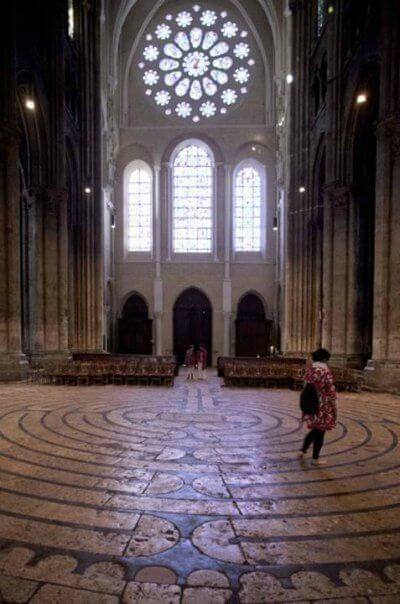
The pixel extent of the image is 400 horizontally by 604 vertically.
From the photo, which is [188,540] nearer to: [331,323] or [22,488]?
[22,488]

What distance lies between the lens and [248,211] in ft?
104

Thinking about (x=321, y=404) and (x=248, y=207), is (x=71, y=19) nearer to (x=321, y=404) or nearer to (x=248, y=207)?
(x=248, y=207)

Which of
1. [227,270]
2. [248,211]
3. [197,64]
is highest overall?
[197,64]

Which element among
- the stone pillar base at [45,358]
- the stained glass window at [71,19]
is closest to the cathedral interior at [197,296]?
the stone pillar base at [45,358]

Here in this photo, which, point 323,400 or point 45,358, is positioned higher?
point 323,400

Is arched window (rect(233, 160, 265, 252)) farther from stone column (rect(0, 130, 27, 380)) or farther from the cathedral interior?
stone column (rect(0, 130, 27, 380))

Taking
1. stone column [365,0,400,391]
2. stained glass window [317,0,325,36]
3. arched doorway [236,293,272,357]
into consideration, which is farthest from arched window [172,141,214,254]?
stone column [365,0,400,391]

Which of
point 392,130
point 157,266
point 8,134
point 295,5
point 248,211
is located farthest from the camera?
point 248,211

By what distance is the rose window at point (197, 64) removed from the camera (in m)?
32.1

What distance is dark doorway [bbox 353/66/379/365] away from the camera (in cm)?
1736

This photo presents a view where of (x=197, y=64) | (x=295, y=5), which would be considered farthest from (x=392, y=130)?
(x=197, y=64)

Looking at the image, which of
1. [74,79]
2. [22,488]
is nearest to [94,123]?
[74,79]

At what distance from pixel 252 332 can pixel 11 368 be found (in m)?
19.7

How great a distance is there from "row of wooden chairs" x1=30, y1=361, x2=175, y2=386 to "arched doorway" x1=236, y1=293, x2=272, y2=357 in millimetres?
16295
